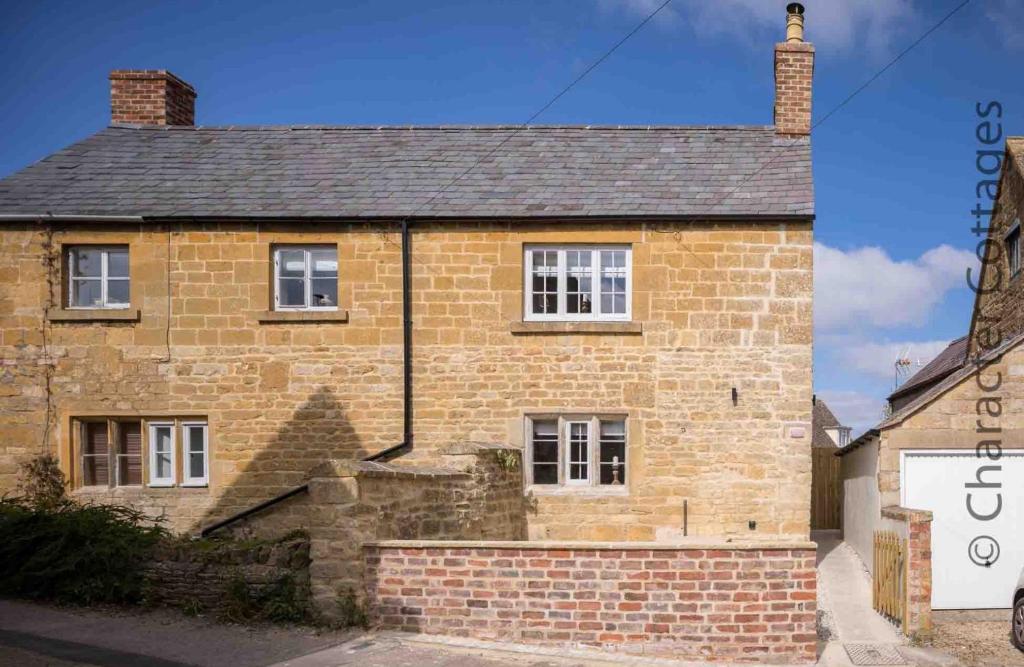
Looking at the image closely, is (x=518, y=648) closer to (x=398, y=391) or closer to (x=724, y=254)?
(x=398, y=391)

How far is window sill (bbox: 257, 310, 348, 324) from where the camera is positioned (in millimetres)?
13773

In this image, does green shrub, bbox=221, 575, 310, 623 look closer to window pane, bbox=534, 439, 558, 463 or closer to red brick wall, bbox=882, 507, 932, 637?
window pane, bbox=534, 439, 558, 463

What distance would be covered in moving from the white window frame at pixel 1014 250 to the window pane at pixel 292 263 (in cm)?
1359

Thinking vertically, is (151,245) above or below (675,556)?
above

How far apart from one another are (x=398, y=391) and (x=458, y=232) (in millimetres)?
2871

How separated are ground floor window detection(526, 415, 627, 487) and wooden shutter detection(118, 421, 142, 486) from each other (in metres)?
6.61

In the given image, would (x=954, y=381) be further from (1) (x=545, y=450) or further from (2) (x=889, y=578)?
(1) (x=545, y=450)

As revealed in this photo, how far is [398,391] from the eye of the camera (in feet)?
45.0

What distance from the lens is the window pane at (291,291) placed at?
46.3 feet

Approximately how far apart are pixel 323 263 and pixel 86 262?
408 centimetres

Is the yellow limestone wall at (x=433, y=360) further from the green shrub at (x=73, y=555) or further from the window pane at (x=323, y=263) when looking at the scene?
the green shrub at (x=73, y=555)

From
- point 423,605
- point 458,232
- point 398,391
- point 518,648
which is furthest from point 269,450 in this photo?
point 518,648

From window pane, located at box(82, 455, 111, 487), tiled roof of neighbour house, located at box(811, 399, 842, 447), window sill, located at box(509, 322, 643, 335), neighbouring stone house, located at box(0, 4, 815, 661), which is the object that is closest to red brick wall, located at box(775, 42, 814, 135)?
neighbouring stone house, located at box(0, 4, 815, 661)

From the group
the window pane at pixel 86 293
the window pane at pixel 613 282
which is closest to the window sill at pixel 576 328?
the window pane at pixel 613 282
